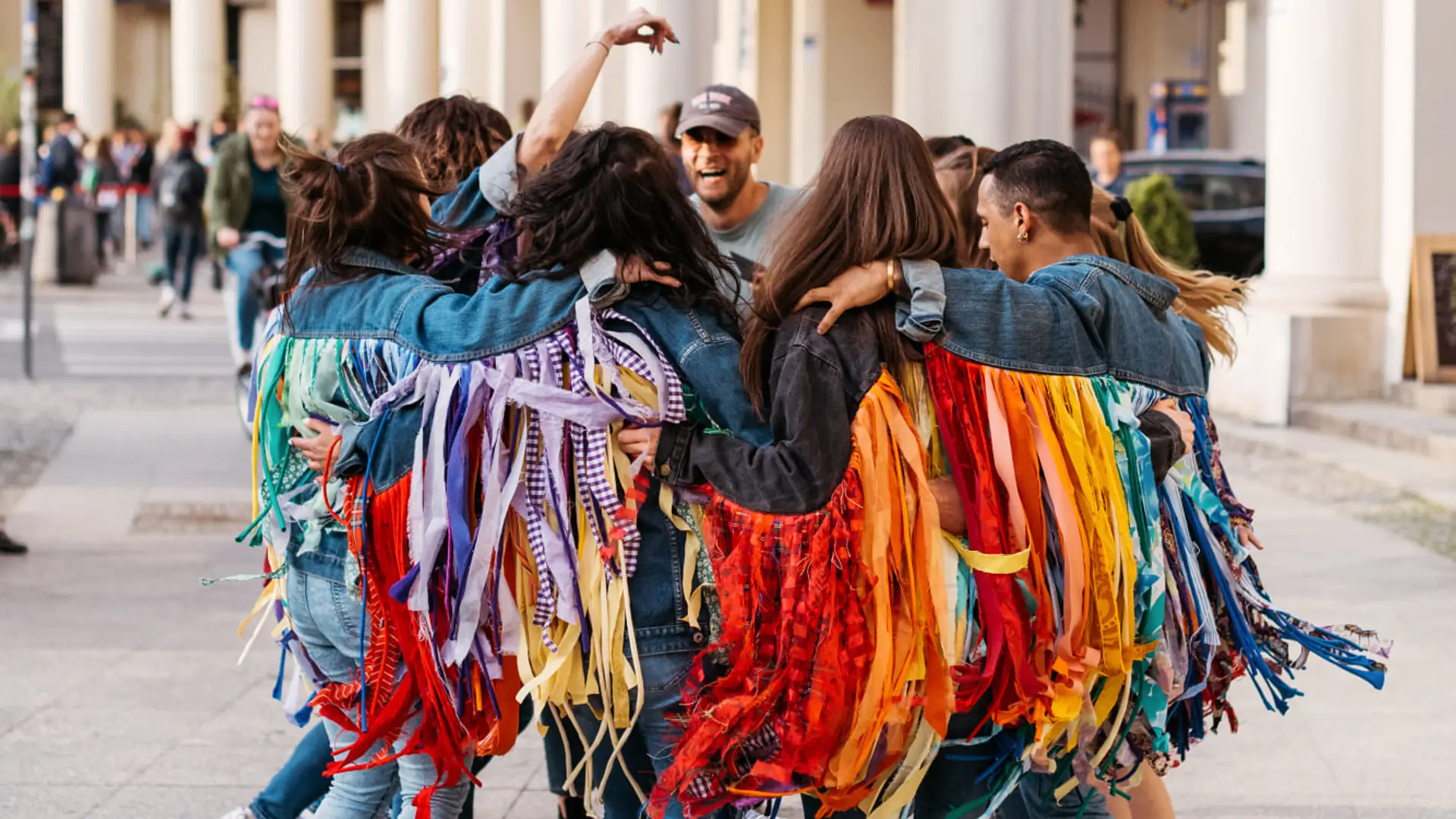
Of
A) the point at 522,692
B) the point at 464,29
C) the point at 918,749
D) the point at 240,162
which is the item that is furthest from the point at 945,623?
the point at 464,29

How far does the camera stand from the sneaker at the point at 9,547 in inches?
319

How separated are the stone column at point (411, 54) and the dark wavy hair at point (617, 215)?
97.5ft

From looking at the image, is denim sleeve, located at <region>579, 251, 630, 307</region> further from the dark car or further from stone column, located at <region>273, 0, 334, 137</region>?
stone column, located at <region>273, 0, 334, 137</region>

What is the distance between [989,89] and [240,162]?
479cm

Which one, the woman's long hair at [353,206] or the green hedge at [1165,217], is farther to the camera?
the green hedge at [1165,217]

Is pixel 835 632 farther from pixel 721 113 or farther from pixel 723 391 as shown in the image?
pixel 721 113

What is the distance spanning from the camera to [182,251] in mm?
20797

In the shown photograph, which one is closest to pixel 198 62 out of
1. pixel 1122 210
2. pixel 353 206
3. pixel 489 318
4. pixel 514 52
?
pixel 514 52

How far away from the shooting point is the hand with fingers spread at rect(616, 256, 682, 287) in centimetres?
333

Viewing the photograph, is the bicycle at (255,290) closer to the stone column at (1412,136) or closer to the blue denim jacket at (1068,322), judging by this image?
the stone column at (1412,136)

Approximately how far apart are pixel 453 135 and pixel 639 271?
4.81 ft

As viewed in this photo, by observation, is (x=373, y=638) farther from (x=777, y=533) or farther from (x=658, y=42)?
(x=658, y=42)

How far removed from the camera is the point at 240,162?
36.9ft

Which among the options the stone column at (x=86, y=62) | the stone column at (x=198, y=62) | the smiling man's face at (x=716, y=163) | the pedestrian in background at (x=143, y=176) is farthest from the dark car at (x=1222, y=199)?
the stone column at (x=86, y=62)
